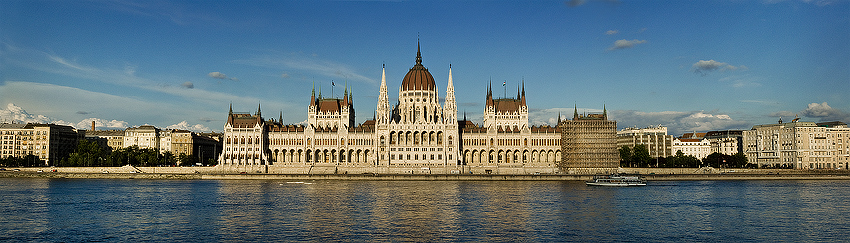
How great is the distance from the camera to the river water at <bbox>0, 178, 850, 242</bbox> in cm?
4000

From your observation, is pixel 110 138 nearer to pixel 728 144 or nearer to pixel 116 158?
pixel 116 158

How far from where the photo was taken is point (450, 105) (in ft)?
423

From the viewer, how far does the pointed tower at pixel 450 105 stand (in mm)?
126562

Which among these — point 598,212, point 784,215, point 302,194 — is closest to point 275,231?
point 598,212

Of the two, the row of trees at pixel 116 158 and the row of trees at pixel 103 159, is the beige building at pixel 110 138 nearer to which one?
the row of trees at pixel 103 159

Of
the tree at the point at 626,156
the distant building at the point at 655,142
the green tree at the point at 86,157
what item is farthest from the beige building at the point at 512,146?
the green tree at the point at 86,157

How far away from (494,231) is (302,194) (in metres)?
33.3

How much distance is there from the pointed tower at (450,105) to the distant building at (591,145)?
19.7 metres

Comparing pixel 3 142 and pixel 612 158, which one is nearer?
pixel 612 158

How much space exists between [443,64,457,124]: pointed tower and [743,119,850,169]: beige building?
61.1 m

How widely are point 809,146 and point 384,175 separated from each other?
3228 inches

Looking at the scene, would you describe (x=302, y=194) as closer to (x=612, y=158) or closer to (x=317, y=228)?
(x=317, y=228)

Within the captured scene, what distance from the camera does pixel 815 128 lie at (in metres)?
138

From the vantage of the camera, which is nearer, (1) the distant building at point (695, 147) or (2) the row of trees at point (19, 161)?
(2) the row of trees at point (19, 161)
